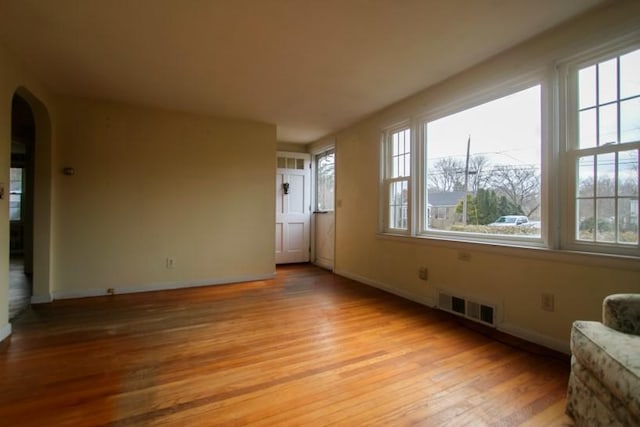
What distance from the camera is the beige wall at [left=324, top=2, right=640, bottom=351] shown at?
2.15m

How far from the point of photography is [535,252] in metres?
2.50

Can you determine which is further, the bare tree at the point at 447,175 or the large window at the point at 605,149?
the bare tree at the point at 447,175

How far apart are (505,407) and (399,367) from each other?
64 centimetres

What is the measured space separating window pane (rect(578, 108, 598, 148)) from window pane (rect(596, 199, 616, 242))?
43cm

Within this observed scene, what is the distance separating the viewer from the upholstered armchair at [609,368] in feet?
4.03

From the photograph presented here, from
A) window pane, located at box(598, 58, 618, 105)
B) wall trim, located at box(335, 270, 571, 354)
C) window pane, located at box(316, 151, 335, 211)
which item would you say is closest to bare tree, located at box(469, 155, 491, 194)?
window pane, located at box(598, 58, 618, 105)

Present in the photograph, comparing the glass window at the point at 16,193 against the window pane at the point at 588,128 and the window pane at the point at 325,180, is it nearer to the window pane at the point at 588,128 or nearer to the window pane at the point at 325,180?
the window pane at the point at 325,180

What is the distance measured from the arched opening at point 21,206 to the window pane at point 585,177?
5.19m

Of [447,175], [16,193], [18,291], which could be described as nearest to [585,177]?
[447,175]

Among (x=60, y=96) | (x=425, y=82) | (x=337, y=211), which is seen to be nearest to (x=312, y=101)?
(x=425, y=82)

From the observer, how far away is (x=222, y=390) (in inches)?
73.4

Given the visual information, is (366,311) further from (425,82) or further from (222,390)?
(425,82)

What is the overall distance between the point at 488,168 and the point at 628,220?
115 cm

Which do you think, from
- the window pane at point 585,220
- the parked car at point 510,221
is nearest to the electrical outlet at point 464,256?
the parked car at point 510,221
